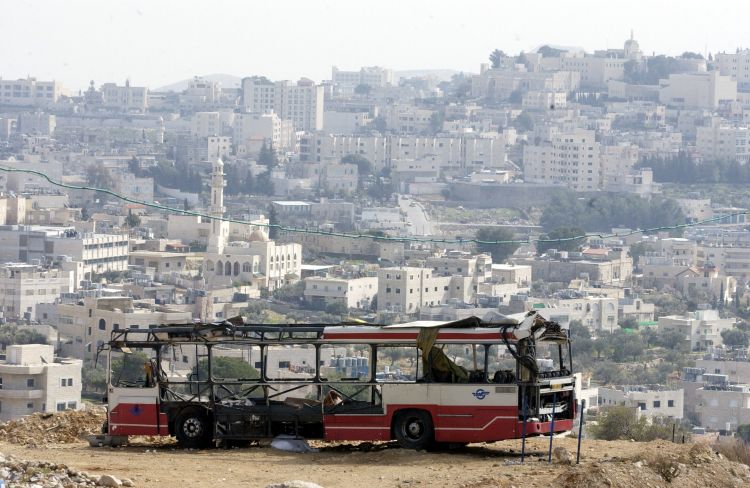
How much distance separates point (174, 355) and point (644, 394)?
67.2 ft

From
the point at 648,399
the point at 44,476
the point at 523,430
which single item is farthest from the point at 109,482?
the point at 648,399

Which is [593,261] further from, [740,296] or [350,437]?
[350,437]

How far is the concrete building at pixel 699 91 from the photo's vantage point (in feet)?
334

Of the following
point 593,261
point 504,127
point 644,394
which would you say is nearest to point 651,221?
point 593,261

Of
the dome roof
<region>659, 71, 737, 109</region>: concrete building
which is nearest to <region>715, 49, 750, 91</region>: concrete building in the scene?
<region>659, 71, 737, 109</region>: concrete building

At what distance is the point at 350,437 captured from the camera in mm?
10164

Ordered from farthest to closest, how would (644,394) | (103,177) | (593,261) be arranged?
(103,177), (593,261), (644,394)

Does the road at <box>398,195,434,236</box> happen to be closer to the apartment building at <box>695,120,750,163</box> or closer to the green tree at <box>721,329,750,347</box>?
the apartment building at <box>695,120,750,163</box>

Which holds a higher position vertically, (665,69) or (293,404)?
(665,69)

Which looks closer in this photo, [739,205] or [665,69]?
[739,205]

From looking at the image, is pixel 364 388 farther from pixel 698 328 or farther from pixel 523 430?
pixel 698 328

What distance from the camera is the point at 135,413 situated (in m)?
10.5

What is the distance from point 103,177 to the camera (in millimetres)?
80000

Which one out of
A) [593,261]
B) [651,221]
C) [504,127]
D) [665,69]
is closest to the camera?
[593,261]
